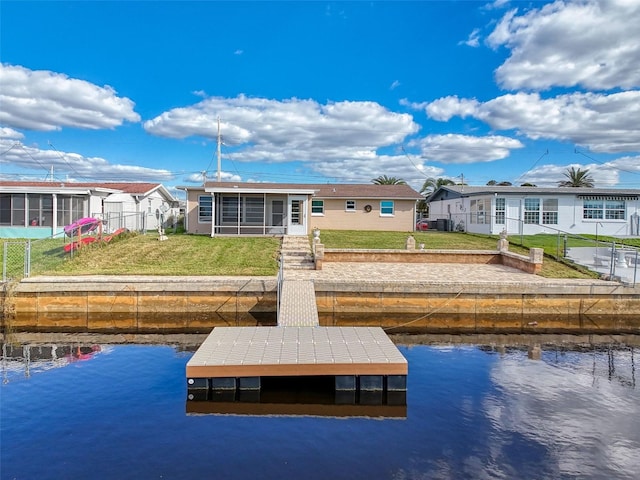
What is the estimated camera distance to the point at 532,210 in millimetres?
30516

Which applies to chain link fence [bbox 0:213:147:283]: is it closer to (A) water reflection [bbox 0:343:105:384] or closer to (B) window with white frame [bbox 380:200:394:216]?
(A) water reflection [bbox 0:343:105:384]

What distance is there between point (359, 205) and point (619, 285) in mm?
18827

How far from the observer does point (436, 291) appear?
49.9 feet

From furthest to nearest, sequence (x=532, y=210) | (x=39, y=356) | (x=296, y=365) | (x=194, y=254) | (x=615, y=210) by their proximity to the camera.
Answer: (x=615, y=210) → (x=532, y=210) → (x=194, y=254) → (x=39, y=356) → (x=296, y=365)

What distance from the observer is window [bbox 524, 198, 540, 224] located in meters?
30.4

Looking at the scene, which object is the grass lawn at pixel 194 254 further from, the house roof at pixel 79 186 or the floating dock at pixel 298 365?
the floating dock at pixel 298 365

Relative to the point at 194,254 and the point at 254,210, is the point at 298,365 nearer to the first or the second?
the point at 194,254

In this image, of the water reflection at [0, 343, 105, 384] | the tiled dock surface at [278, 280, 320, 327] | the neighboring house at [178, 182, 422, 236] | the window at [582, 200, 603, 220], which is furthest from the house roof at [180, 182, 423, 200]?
the water reflection at [0, 343, 105, 384]

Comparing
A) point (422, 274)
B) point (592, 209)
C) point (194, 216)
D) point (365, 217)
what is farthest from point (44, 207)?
point (592, 209)

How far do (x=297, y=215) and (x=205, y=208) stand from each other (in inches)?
215

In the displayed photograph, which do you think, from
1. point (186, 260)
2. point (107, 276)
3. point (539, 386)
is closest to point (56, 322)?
point (107, 276)

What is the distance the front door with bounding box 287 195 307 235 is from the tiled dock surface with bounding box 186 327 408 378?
16.8 m

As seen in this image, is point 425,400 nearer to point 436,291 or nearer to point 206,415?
point 206,415

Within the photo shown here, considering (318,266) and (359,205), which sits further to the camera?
(359,205)
